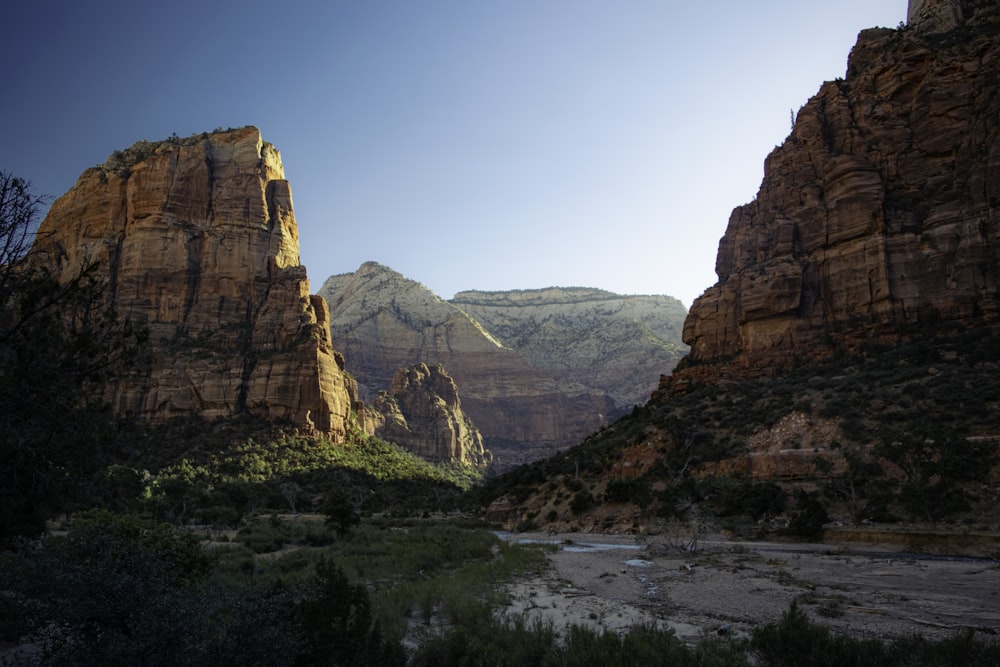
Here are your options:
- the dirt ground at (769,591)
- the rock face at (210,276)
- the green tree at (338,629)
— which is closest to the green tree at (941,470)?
the dirt ground at (769,591)

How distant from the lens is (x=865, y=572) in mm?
17062

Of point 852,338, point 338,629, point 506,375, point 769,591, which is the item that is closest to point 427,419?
point 506,375

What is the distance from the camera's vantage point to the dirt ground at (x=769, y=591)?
34.5 feet

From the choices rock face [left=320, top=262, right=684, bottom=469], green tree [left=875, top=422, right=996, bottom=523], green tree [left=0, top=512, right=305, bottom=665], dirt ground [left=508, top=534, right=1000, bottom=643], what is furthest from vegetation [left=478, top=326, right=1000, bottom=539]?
rock face [left=320, top=262, right=684, bottom=469]

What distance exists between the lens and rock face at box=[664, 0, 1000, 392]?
1836 inches

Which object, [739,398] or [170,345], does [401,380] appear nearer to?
[170,345]

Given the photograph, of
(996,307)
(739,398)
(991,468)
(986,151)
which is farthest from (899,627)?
(986,151)

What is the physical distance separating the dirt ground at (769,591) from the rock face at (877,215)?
106 ft

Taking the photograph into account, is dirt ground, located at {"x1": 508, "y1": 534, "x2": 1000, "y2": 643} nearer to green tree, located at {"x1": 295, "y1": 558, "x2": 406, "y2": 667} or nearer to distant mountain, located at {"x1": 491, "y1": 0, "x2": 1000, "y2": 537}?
green tree, located at {"x1": 295, "y1": 558, "x2": 406, "y2": 667}

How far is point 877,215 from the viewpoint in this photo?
170 ft

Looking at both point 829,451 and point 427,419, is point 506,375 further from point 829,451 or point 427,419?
point 829,451

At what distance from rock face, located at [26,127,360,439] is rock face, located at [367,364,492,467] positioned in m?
47.7

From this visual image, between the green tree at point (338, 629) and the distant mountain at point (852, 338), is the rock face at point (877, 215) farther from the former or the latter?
the green tree at point (338, 629)

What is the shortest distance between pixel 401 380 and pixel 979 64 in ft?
426
